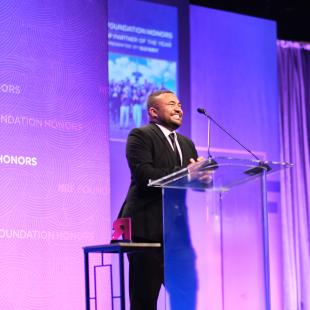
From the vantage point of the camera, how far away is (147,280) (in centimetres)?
321

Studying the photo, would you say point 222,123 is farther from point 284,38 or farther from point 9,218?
point 9,218

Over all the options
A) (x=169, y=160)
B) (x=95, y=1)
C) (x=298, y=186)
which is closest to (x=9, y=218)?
(x=169, y=160)

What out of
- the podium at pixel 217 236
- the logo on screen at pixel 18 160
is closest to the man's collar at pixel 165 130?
the podium at pixel 217 236

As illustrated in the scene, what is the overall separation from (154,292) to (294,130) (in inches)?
148

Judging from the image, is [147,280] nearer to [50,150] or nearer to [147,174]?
[147,174]

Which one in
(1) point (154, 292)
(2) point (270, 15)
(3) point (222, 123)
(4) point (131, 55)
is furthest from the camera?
(2) point (270, 15)

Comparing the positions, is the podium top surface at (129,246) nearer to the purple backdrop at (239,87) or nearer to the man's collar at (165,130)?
the man's collar at (165,130)

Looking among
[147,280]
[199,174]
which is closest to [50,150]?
[147,280]

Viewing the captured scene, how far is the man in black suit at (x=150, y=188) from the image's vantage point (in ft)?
10.5

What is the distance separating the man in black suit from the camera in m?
3.20

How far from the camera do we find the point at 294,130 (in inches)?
259

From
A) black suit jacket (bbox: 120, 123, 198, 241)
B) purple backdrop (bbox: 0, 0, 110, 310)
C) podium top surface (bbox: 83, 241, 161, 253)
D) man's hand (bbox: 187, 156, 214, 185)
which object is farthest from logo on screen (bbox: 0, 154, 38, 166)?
man's hand (bbox: 187, 156, 214, 185)

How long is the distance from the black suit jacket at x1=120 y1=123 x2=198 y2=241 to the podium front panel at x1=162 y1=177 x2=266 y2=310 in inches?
19.8

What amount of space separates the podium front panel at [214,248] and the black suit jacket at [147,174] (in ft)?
1.65
